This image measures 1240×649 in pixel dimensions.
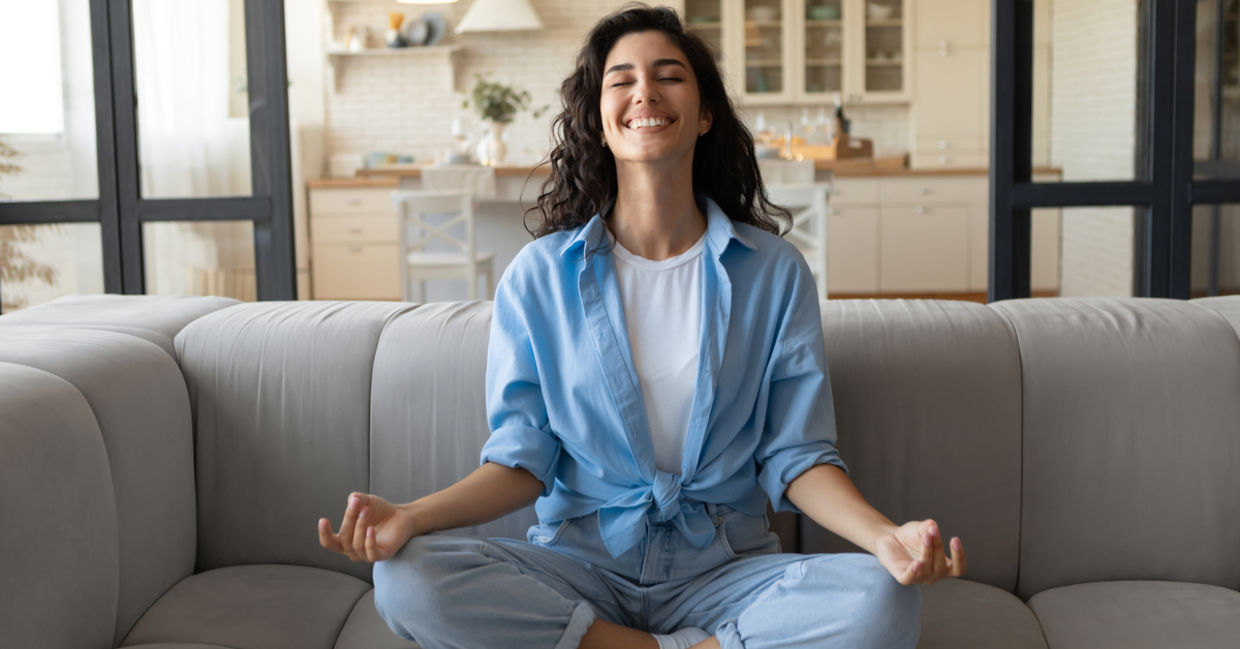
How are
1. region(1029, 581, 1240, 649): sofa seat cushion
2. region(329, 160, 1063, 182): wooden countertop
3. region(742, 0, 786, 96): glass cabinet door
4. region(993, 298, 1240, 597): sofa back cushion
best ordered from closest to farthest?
region(1029, 581, 1240, 649): sofa seat cushion → region(993, 298, 1240, 597): sofa back cushion → region(329, 160, 1063, 182): wooden countertop → region(742, 0, 786, 96): glass cabinet door

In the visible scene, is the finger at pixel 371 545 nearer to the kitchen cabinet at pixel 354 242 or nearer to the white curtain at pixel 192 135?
the white curtain at pixel 192 135

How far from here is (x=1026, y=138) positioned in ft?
8.71

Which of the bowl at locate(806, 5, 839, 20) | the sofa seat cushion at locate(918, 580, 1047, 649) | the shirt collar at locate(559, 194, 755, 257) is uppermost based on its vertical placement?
the bowl at locate(806, 5, 839, 20)

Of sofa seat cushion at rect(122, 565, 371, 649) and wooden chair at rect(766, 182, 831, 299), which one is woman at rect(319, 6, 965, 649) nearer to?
sofa seat cushion at rect(122, 565, 371, 649)

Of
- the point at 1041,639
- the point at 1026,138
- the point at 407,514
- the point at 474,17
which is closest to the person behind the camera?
the point at 407,514

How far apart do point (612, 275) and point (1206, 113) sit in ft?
5.65

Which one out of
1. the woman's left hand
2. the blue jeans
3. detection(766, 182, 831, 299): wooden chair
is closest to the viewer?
the woman's left hand

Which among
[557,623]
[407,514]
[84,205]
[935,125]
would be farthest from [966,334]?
[935,125]

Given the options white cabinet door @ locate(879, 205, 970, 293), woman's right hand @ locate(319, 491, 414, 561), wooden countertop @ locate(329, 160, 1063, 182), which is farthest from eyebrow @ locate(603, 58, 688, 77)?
white cabinet door @ locate(879, 205, 970, 293)

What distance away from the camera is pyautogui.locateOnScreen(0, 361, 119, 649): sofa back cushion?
143 centimetres

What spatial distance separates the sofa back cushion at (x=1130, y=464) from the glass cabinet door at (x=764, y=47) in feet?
18.9

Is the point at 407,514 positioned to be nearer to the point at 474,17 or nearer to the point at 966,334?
the point at 966,334

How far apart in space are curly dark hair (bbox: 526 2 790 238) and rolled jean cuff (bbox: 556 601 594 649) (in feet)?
2.11

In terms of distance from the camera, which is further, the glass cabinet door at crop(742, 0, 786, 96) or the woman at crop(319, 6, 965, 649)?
the glass cabinet door at crop(742, 0, 786, 96)
